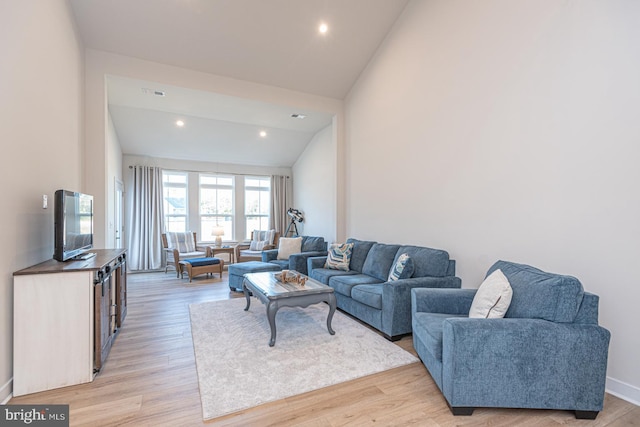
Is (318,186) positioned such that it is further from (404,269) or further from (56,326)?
(56,326)

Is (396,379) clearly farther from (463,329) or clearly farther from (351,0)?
(351,0)

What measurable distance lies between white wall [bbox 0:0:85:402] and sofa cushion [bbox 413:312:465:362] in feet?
9.53

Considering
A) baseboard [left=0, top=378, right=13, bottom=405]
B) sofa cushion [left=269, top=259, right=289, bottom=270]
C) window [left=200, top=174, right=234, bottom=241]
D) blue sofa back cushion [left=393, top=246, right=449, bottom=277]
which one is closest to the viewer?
baseboard [left=0, top=378, right=13, bottom=405]

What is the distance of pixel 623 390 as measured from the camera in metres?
2.09

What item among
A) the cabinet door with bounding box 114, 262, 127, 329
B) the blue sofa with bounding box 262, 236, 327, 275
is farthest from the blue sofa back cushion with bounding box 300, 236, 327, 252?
the cabinet door with bounding box 114, 262, 127, 329

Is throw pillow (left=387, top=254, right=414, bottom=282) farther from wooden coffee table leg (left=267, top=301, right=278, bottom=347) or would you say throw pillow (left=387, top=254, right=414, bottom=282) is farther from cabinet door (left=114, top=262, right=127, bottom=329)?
cabinet door (left=114, top=262, right=127, bottom=329)

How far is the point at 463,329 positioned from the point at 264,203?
22.6 feet

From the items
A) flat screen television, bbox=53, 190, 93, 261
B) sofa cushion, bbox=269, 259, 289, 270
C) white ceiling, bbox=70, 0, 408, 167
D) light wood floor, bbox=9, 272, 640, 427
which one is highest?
white ceiling, bbox=70, 0, 408, 167

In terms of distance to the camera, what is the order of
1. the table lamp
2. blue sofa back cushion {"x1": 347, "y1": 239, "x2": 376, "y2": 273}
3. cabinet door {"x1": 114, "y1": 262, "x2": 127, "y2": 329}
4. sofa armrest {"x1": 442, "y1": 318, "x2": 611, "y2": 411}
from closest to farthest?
sofa armrest {"x1": 442, "y1": 318, "x2": 611, "y2": 411}, cabinet door {"x1": 114, "y1": 262, "x2": 127, "y2": 329}, blue sofa back cushion {"x1": 347, "y1": 239, "x2": 376, "y2": 273}, the table lamp

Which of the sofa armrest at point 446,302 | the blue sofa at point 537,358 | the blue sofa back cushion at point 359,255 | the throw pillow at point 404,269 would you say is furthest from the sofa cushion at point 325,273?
the blue sofa at point 537,358

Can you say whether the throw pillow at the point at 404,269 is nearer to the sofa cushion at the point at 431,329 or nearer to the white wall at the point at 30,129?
the sofa cushion at the point at 431,329

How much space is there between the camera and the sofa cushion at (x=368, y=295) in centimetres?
315

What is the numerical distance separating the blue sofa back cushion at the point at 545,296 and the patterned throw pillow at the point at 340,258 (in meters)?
2.43

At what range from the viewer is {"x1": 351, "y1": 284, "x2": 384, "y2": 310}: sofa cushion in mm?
3148
